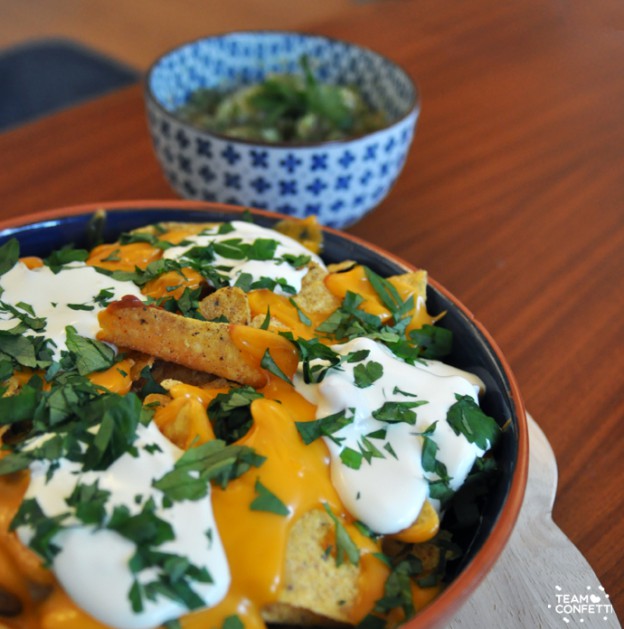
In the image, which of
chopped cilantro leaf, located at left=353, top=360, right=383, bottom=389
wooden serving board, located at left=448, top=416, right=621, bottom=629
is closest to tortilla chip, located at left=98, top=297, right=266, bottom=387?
chopped cilantro leaf, located at left=353, top=360, right=383, bottom=389

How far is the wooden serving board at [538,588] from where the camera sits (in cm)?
95

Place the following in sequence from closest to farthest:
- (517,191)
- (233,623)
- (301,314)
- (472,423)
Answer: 1. (233,623)
2. (472,423)
3. (301,314)
4. (517,191)

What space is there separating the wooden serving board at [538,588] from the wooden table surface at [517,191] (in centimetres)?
5

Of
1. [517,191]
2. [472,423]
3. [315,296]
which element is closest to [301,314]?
[315,296]

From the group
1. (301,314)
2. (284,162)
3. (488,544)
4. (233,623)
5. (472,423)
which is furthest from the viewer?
(284,162)

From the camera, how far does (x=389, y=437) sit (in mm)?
861

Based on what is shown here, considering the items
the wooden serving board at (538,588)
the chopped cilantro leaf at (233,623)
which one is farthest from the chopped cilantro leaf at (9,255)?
the wooden serving board at (538,588)

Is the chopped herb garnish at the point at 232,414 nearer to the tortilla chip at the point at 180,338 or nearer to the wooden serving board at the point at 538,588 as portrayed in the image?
the tortilla chip at the point at 180,338

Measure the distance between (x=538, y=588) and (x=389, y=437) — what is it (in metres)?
0.33

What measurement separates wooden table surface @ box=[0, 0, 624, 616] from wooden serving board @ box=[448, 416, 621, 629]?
52mm

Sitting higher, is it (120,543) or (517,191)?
(120,543)

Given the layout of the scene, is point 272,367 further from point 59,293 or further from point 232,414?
point 59,293

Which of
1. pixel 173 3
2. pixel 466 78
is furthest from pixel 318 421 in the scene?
pixel 173 3

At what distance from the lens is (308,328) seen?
103 cm
